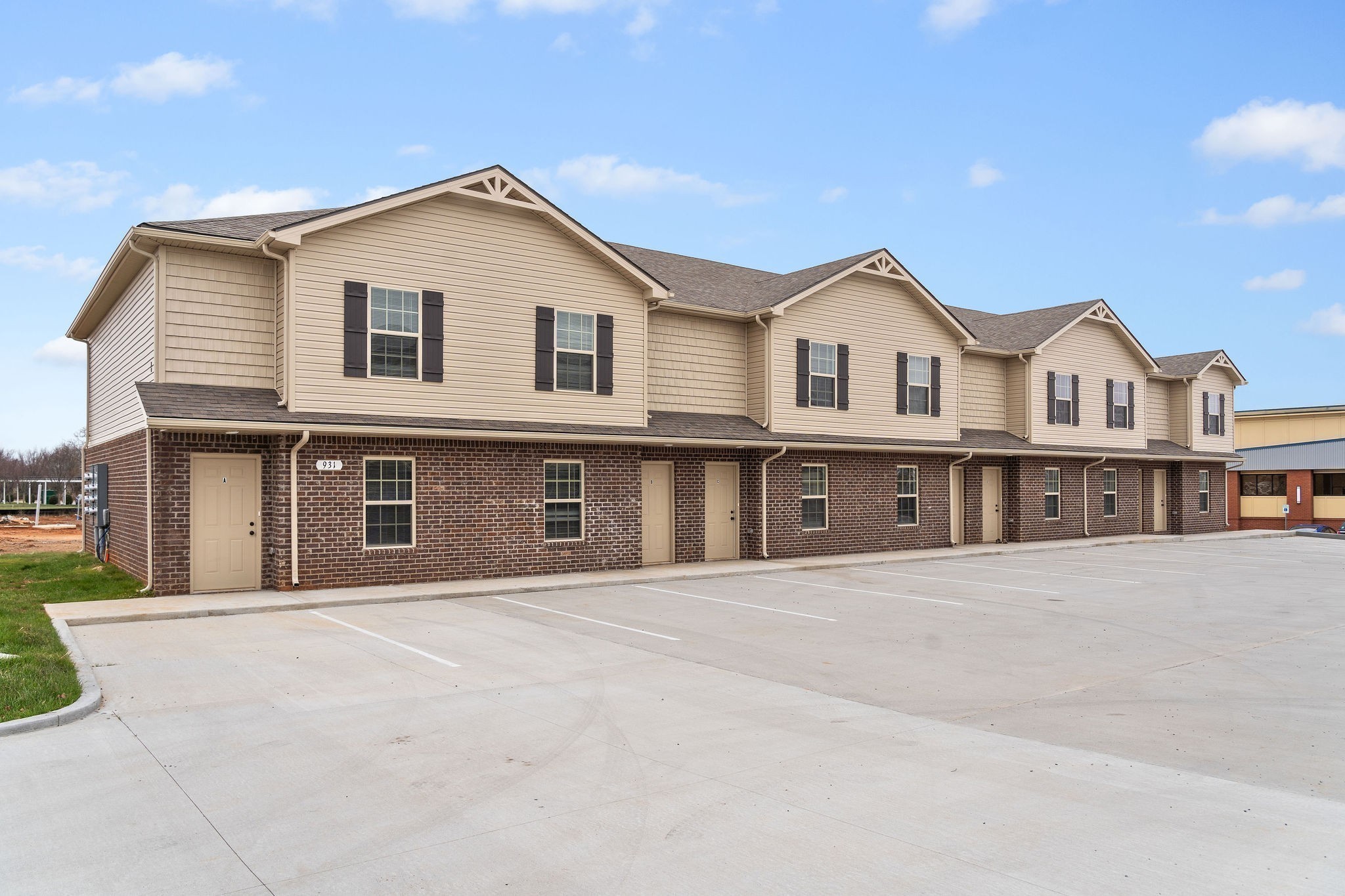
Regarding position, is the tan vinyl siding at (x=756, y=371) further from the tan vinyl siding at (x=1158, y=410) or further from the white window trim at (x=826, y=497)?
the tan vinyl siding at (x=1158, y=410)

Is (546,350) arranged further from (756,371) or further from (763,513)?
(763,513)

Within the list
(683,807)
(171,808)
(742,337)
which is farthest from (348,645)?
(742,337)

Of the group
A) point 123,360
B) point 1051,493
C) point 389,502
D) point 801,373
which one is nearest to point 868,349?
point 801,373

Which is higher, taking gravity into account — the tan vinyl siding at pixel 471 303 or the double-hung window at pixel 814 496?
the tan vinyl siding at pixel 471 303

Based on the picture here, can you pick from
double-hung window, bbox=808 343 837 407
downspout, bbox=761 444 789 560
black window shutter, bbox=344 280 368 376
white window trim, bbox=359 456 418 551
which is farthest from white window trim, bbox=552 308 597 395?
double-hung window, bbox=808 343 837 407

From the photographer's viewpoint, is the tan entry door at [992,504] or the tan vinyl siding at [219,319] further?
the tan entry door at [992,504]


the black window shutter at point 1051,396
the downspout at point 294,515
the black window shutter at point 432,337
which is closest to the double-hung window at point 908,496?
the black window shutter at point 1051,396

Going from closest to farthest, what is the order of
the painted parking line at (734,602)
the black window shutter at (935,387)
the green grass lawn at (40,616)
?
the green grass lawn at (40,616) → the painted parking line at (734,602) → the black window shutter at (935,387)

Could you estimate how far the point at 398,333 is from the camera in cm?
1592

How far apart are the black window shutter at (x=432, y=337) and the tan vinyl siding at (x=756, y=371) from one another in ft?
25.8

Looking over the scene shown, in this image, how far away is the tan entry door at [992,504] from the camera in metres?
26.8

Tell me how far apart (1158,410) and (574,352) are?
25.1 metres

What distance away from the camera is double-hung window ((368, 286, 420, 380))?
1571 cm

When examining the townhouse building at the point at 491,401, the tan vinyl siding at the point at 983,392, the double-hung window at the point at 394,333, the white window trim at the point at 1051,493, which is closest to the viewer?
the townhouse building at the point at 491,401
